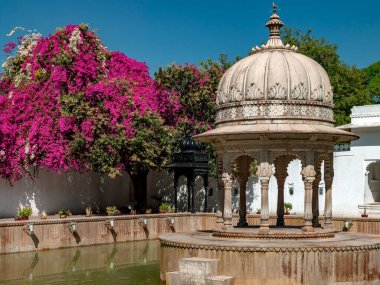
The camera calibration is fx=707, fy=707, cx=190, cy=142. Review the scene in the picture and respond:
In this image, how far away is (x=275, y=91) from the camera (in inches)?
816

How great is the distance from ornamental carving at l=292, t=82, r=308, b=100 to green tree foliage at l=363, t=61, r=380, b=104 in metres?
38.0

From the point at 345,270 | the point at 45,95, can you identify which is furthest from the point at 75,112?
the point at 345,270

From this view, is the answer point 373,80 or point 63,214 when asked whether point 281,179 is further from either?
point 373,80

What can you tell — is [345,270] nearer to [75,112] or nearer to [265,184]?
[265,184]

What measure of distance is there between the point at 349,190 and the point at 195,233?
1819 centimetres

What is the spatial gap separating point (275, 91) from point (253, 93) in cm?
65

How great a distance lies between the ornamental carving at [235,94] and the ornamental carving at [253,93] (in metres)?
0.22

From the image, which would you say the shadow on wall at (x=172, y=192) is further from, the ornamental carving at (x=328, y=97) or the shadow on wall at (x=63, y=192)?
the ornamental carving at (x=328, y=97)

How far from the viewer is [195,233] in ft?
76.2

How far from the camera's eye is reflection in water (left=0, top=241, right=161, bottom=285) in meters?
21.5

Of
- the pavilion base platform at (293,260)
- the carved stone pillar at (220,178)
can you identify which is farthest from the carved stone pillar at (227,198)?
the pavilion base platform at (293,260)

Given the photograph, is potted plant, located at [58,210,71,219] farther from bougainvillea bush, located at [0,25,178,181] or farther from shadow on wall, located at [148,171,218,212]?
shadow on wall, located at [148,171,218,212]

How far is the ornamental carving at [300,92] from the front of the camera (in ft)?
68.2

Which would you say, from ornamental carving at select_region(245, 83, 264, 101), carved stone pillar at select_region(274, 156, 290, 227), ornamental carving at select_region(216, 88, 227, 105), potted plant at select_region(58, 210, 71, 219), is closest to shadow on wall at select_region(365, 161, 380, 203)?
carved stone pillar at select_region(274, 156, 290, 227)
